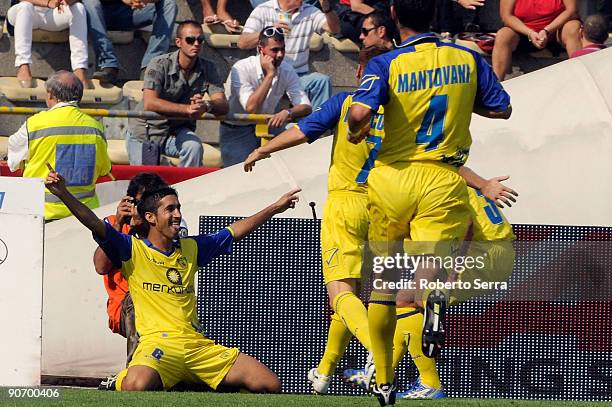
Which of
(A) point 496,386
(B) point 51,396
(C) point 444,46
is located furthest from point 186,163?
(C) point 444,46

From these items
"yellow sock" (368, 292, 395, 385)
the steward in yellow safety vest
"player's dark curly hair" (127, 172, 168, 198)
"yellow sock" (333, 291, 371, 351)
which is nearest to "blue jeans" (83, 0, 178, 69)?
the steward in yellow safety vest

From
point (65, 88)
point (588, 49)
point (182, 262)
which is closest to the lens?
point (182, 262)

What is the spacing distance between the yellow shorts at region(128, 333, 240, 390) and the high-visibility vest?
2.30 m

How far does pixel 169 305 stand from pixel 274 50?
419cm

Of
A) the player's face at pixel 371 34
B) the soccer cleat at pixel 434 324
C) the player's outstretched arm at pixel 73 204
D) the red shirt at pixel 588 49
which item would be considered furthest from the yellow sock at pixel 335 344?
the red shirt at pixel 588 49

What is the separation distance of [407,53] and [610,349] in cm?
310

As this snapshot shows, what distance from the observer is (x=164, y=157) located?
37.3 ft

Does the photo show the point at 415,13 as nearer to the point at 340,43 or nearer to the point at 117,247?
the point at 117,247

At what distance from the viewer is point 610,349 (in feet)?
27.9

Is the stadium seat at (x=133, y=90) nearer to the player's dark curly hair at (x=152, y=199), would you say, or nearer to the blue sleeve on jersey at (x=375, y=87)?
the player's dark curly hair at (x=152, y=199)

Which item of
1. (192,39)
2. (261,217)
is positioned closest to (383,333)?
(261,217)

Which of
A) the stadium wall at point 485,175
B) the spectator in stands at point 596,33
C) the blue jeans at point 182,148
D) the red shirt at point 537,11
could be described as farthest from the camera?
the red shirt at point 537,11

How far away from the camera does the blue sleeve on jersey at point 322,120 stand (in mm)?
7184

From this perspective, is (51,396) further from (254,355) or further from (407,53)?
(407,53)
